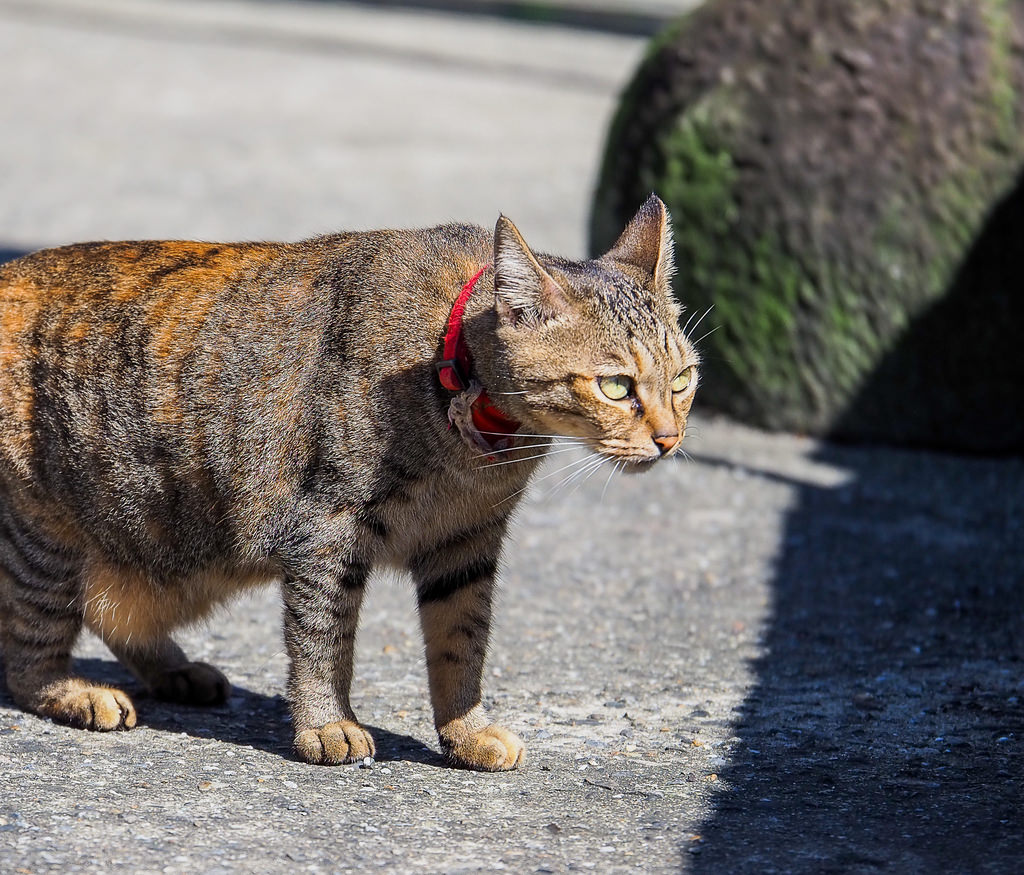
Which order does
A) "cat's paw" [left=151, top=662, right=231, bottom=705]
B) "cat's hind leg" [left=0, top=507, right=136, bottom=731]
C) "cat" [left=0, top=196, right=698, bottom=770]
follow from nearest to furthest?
"cat" [left=0, top=196, right=698, bottom=770] → "cat's hind leg" [left=0, top=507, right=136, bottom=731] → "cat's paw" [left=151, top=662, right=231, bottom=705]

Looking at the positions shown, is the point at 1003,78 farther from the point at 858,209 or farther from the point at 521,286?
the point at 521,286

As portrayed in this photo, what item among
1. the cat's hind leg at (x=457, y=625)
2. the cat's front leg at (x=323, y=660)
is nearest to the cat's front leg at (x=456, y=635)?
the cat's hind leg at (x=457, y=625)

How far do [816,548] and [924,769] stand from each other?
212 cm

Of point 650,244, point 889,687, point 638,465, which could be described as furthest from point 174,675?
point 889,687

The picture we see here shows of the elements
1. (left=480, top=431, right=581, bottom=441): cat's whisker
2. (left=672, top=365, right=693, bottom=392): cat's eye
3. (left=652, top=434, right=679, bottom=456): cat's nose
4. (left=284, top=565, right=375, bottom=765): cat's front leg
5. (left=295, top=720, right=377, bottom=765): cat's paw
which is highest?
(left=672, top=365, right=693, bottom=392): cat's eye

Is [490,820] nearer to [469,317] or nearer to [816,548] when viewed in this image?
[469,317]

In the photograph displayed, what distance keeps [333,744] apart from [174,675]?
732 mm

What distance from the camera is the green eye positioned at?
134 inches

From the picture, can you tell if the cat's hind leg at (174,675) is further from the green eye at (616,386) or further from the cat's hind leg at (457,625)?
the green eye at (616,386)

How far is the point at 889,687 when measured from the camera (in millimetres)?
4332

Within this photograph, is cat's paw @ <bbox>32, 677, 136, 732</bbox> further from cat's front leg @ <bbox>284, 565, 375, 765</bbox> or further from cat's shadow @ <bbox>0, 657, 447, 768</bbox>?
cat's front leg @ <bbox>284, 565, 375, 765</bbox>

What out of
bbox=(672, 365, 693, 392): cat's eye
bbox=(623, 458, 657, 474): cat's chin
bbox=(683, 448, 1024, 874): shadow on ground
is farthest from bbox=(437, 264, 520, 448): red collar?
bbox=(683, 448, 1024, 874): shadow on ground

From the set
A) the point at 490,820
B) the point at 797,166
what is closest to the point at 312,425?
the point at 490,820

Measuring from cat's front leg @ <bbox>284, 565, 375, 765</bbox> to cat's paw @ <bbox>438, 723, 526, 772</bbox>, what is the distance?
0.21 meters
